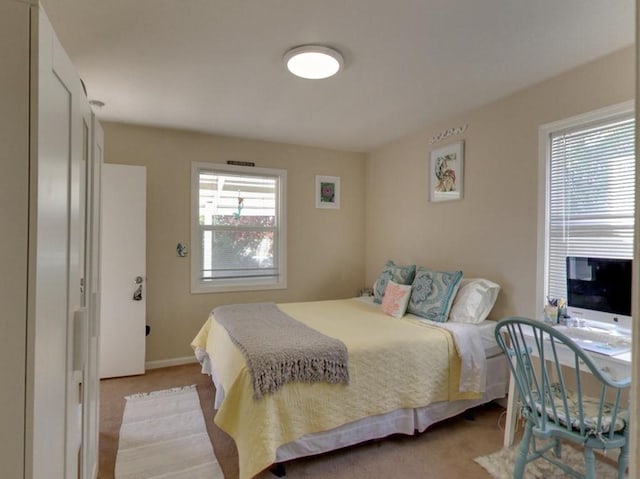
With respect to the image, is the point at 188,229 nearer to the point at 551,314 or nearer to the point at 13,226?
the point at 13,226

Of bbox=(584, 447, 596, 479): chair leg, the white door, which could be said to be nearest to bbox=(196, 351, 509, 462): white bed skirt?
bbox=(584, 447, 596, 479): chair leg

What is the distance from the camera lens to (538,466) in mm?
2018

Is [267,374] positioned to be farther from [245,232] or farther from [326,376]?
[245,232]

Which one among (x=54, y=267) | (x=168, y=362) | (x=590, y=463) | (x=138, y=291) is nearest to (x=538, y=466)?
(x=590, y=463)

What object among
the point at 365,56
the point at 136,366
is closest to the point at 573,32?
the point at 365,56

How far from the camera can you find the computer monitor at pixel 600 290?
73.6 inches

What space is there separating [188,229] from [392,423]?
106 inches

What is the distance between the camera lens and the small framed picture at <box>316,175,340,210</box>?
4.34m

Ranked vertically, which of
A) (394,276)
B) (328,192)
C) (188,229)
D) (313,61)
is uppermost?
(313,61)

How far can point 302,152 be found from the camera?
4242 millimetres

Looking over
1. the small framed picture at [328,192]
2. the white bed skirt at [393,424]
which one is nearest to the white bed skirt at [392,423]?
the white bed skirt at [393,424]

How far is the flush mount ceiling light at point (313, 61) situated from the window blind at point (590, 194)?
161 centimetres

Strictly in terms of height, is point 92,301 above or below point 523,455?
above

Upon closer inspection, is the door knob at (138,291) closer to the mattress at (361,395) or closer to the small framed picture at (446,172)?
the mattress at (361,395)
